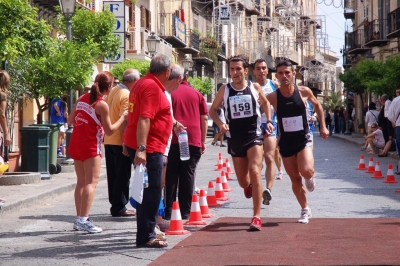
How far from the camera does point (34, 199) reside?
13.1 m

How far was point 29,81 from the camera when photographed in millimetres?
18844

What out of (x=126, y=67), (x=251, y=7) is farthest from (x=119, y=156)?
(x=251, y=7)

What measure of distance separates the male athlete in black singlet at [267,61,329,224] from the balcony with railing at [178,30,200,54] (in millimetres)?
44914

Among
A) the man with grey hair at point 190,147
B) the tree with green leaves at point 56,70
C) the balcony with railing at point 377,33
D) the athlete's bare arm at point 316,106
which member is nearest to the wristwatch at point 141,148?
the man with grey hair at point 190,147

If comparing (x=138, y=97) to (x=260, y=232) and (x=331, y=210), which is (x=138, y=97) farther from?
(x=331, y=210)

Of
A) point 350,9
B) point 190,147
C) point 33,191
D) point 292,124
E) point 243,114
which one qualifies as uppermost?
point 350,9

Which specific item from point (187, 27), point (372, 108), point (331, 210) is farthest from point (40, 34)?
point (187, 27)

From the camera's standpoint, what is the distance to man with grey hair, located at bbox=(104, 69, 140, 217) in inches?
442

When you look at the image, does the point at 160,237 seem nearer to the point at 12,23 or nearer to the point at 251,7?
the point at 12,23

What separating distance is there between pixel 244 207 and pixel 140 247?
156 inches

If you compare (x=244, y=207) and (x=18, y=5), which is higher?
(x=18, y=5)

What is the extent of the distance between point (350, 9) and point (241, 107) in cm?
5506

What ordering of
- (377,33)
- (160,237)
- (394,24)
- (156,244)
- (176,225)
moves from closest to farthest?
1. (156,244)
2. (160,237)
3. (176,225)
4. (394,24)
5. (377,33)

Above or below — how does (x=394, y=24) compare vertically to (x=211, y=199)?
above
